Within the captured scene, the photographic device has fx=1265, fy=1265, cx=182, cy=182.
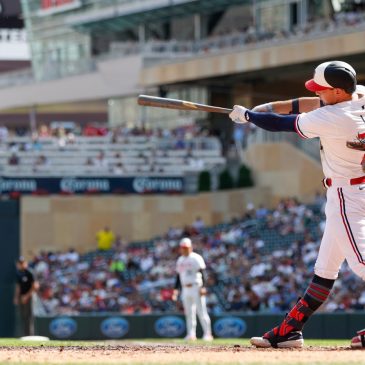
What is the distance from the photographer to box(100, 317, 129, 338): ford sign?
2242 centimetres

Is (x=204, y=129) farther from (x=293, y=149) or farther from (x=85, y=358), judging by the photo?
(x=85, y=358)

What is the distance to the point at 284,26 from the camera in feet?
118

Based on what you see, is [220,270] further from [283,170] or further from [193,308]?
[283,170]

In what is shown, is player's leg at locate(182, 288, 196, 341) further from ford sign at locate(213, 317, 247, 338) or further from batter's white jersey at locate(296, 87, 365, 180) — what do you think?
batter's white jersey at locate(296, 87, 365, 180)

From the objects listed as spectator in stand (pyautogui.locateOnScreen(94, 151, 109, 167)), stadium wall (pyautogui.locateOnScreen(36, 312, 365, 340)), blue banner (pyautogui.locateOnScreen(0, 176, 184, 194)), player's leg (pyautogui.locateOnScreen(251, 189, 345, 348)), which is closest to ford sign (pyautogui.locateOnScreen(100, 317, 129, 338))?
stadium wall (pyautogui.locateOnScreen(36, 312, 365, 340))

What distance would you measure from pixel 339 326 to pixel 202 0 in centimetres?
2011

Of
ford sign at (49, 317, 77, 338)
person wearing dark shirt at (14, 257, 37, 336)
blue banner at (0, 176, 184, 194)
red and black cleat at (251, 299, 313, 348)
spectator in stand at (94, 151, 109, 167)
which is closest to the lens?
red and black cleat at (251, 299, 313, 348)

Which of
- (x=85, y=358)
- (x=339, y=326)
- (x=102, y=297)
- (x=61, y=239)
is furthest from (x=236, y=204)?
(x=85, y=358)

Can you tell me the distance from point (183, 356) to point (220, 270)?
16.5 m

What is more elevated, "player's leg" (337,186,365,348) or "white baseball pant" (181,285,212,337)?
"player's leg" (337,186,365,348)

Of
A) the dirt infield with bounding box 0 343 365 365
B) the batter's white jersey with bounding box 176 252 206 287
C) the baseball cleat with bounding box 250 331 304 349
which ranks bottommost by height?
the dirt infield with bounding box 0 343 365 365

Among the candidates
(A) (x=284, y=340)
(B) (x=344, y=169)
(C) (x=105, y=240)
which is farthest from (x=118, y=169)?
(B) (x=344, y=169)

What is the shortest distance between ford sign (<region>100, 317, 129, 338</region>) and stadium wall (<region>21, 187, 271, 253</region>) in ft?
33.7

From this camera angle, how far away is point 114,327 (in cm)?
2253
